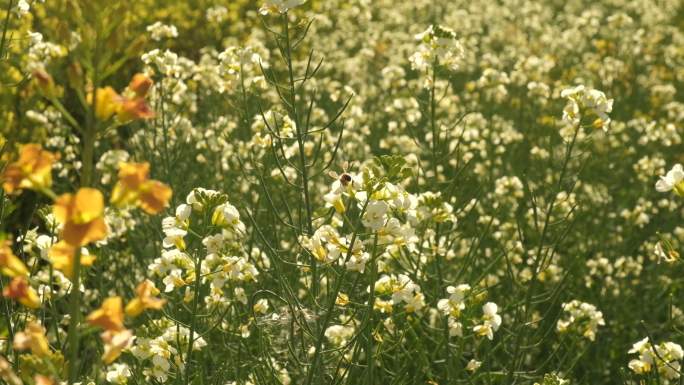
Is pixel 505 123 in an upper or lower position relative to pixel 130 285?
upper

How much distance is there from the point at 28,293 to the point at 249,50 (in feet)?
7.73

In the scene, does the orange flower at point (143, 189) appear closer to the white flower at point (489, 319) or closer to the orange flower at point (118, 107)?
the orange flower at point (118, 107)

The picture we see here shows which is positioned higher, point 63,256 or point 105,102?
point 105,102

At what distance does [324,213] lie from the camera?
8.22ft

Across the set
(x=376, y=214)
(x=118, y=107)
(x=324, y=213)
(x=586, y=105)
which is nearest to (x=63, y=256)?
(x=118, y=107)

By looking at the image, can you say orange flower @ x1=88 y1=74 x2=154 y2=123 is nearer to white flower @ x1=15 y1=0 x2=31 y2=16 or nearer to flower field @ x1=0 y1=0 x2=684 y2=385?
flower field @ x1=0 y1=0 x2=684 y2=385

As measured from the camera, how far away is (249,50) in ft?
11.7

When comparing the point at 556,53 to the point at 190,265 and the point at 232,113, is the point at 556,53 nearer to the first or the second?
the point at 232,113

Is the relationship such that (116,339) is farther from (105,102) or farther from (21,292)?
(105,102)

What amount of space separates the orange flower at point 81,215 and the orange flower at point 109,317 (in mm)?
99

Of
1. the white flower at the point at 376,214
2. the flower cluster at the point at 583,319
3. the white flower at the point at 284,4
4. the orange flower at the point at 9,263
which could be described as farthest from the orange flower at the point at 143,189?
the flower cluster at the point at 583,319

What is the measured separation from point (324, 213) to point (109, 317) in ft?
4.32

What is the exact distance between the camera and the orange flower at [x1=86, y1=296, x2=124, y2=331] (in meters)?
1.21

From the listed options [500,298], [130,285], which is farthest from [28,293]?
[500,298]
